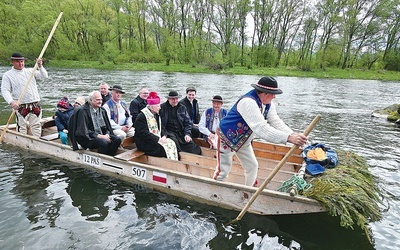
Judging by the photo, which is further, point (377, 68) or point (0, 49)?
point (377, 68)

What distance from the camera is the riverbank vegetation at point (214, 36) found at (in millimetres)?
39938

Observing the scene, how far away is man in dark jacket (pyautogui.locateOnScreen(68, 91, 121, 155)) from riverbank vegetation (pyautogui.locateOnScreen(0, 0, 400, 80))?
32.3 m

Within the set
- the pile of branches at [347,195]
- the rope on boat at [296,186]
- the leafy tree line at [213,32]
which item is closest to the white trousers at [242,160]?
the rope on boat at [296,186]

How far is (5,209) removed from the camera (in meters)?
5.16

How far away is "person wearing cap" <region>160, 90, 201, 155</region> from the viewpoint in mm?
6906

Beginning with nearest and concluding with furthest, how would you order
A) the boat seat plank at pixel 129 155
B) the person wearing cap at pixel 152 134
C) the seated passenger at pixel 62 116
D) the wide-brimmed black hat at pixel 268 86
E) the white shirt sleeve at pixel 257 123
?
the white shirt sleeve at pixel 257 123
the wide-brimmed black hat at pixel 268 86
the boat seat plank at pixel 129 155
the person wearing cap at pixel 152 134
the seated passenger at pixel 62 116

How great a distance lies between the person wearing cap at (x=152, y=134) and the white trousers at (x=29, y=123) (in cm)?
322

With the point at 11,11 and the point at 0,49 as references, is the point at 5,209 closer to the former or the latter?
the point at 0,49


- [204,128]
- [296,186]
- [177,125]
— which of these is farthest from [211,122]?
[296,186]

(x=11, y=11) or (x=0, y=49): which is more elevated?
(x=11, y=11)

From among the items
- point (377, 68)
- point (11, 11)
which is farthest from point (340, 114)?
point (11, 11)

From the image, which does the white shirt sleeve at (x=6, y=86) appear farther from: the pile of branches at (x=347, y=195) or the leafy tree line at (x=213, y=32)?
the leafy tree line at (x=213, y=32)

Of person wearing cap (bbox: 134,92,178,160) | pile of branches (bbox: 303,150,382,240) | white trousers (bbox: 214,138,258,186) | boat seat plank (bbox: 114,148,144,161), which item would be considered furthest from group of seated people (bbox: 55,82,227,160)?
pile of branches (bbox: 303,150,382,240)

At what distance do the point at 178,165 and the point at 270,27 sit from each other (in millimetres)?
46223
